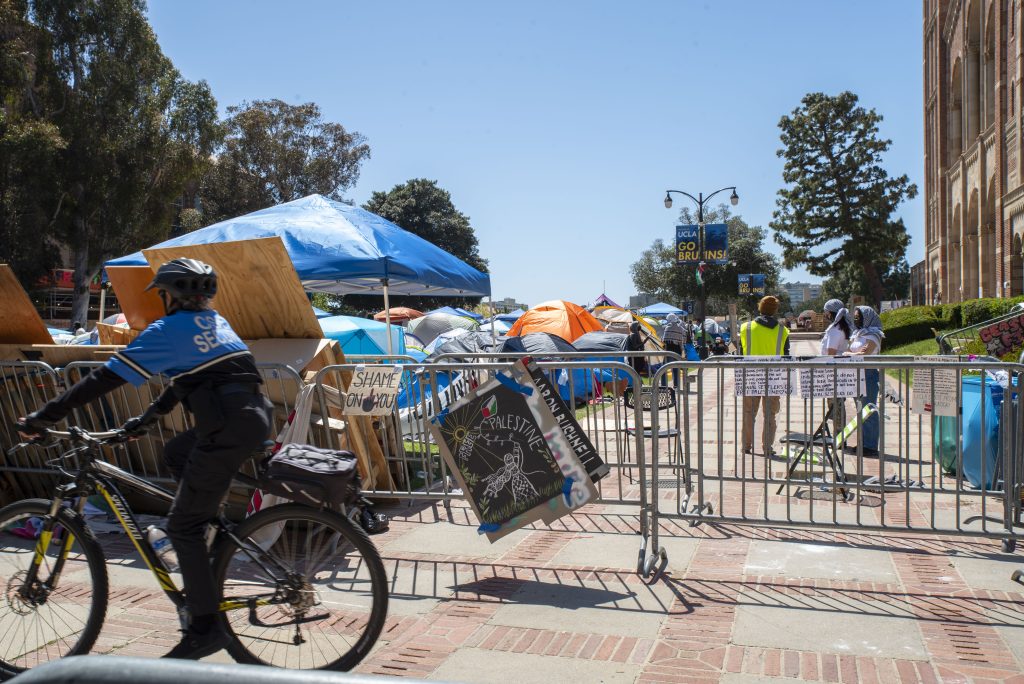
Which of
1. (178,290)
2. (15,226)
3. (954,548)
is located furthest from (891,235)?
(178,290)

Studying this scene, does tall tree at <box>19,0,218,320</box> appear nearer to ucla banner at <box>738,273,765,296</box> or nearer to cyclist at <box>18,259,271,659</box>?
ucla banner at <box>738,273,765,296</box>

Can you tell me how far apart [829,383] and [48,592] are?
4866mm

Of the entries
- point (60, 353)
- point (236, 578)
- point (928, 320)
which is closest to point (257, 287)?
point (60, 353)

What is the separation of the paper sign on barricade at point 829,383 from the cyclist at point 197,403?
3781mm

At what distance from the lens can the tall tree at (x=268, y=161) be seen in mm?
49094

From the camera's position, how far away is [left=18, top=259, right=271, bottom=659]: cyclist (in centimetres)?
353

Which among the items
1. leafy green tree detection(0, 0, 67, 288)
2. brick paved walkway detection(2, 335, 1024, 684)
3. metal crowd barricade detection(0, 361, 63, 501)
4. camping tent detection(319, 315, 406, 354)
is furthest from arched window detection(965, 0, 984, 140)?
metal crowd barricade detection(0, 361, 63, 501)

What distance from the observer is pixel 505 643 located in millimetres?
4082

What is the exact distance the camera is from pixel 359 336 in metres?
14.2

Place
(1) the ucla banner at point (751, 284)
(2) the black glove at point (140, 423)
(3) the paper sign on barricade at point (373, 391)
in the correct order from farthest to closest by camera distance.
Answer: (1) the ucla banner at point (751, 284) < (3) the paper sign on barricade at point (373, 391) < (2) the black glove at point (140, 423)

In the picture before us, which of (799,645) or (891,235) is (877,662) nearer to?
(799,645)

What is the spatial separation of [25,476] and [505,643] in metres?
5.04

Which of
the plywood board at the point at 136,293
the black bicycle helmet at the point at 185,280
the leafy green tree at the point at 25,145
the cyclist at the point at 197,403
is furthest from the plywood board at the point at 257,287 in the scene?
the leafy green tree at the point at 25,145

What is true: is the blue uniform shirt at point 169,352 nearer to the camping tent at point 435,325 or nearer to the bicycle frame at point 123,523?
the bicycle frame at point 123,523
